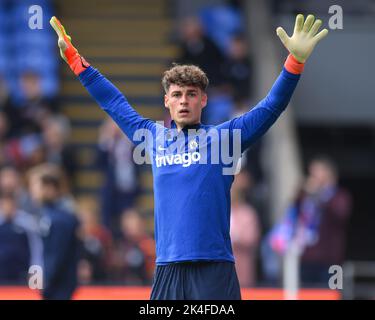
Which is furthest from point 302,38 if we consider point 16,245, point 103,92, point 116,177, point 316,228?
point 116,177

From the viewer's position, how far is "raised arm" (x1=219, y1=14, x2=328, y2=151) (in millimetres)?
7461

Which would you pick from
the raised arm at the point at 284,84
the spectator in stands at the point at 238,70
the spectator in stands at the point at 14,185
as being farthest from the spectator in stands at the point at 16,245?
the raised arm at the point at 284,84

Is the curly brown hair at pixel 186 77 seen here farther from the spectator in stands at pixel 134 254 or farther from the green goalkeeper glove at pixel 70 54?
the spectator in stands at pixel 134 254

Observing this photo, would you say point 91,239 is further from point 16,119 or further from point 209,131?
point 209,131

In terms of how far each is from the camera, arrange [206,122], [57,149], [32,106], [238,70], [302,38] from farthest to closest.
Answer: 1. [238,70]
2. [32,106]
3. [206,122]
4. [57,149]
5. [302,38]

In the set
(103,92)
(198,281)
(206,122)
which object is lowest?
(198,281)

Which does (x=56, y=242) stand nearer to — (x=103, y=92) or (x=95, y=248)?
(x=103, y=92)

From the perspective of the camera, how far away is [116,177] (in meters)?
16.1

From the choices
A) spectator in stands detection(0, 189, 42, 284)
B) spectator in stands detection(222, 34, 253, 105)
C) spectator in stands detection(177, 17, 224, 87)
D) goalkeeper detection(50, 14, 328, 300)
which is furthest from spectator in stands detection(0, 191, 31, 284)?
goalkeeper detection(50, 14, 328, 300)

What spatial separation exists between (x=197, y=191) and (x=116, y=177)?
8718 mm

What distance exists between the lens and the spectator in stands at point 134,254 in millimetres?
14906

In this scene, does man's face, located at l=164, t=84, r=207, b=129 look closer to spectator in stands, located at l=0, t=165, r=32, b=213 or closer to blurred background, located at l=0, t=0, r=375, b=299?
blurred background, located at l=0, t=0, r=375, b=299

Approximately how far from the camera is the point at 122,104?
7.95m

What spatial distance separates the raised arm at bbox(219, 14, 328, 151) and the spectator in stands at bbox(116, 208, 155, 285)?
24.3 feet
